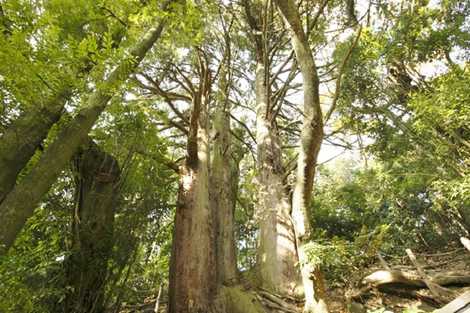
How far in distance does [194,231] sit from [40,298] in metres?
1.78

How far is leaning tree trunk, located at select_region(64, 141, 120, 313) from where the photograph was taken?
289 centimetres

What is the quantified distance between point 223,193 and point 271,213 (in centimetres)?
131

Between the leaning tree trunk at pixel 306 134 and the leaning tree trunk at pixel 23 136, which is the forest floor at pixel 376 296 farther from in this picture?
the leaning tree trunk at pixel 23 136

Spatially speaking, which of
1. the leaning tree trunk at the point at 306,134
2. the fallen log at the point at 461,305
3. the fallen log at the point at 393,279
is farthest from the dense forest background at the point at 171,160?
the fallen log at the point at 461,305

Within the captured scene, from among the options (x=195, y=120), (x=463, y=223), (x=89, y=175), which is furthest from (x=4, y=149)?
(x=463, y=223)

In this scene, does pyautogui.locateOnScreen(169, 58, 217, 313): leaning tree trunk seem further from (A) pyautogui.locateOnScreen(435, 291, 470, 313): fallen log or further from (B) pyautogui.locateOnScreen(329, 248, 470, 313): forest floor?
(A) pyautogui.locateOnScreen(435, 291, 470, 313): fallen log

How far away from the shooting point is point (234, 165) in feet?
21.1

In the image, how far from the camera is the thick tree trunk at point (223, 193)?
4.27 metres

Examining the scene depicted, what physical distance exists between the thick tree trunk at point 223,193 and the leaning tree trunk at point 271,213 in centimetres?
53

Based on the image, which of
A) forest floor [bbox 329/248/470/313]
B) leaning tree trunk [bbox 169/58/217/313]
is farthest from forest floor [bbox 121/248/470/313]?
leaning tree trunk [bbox 169/58/217/313]

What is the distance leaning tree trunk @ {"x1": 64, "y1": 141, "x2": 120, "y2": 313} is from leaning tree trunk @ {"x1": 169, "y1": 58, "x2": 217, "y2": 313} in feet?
2.73

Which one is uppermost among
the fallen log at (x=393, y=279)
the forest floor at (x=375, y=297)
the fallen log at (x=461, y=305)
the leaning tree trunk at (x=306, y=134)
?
the leaning tree trunk at (x=306, y=134)

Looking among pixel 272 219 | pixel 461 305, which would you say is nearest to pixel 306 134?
pixel 461 305

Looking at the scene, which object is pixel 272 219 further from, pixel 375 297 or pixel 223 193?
pixel 375 297
